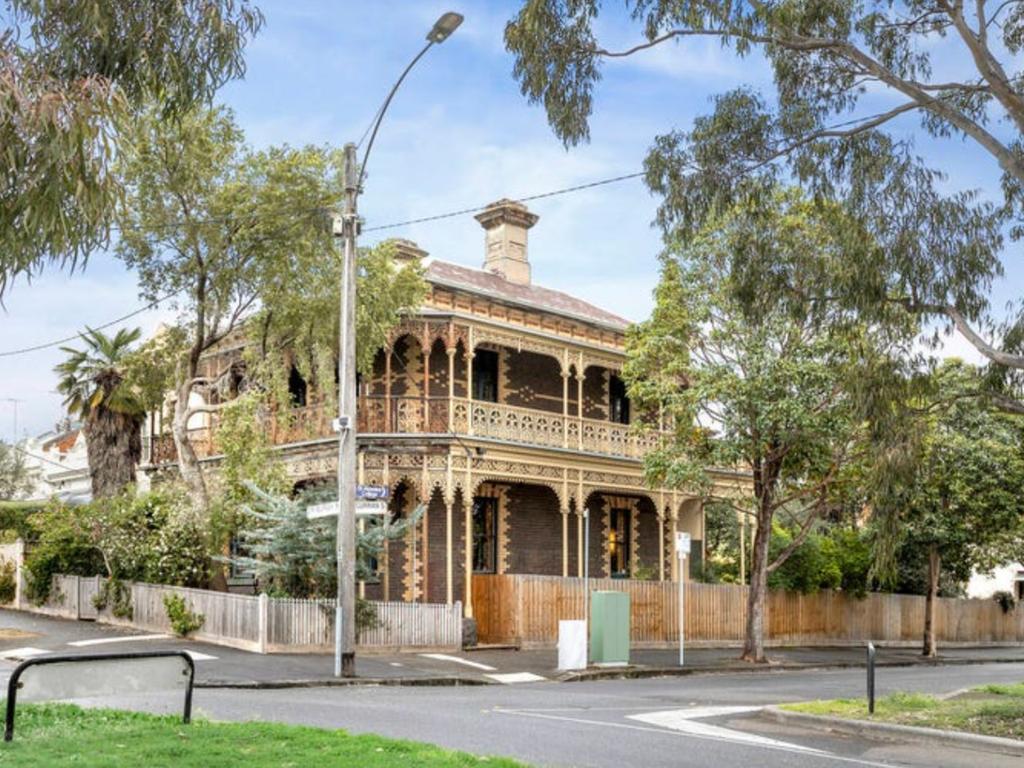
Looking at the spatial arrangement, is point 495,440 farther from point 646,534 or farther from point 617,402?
point 646,534

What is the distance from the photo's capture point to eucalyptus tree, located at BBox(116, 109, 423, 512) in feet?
79.0

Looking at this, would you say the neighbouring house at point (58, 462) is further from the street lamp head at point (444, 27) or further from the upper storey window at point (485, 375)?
the street lamp head at point (444, 27)

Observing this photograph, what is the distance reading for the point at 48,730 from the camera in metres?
9.67

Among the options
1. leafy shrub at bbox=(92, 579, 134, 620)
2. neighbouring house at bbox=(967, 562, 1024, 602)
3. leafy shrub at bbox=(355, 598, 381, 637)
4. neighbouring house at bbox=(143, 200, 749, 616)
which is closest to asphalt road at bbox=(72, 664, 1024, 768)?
leafy shrub at bbox=(355, 598, 381, 637)

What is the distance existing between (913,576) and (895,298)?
24352 millimetres

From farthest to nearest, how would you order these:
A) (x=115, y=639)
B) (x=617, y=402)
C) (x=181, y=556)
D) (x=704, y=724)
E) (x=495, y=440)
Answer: (x=617, y=402)
(x=495, y=440)
(x=181, y=556)
(x=115, y=639)
(x=704, y=724)

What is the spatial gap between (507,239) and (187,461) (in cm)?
1296

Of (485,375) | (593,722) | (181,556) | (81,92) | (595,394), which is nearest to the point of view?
(81,92)

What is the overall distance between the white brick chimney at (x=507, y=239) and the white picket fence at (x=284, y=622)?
13.5 metres

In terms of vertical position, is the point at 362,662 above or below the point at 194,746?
below

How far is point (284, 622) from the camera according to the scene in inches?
899

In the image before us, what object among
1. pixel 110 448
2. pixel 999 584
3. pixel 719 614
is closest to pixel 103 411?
pixel 110 448

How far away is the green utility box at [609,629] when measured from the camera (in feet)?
77.6

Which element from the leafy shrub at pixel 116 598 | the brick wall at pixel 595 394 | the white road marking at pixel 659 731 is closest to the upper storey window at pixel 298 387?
the brick wall at pixel 595 394
